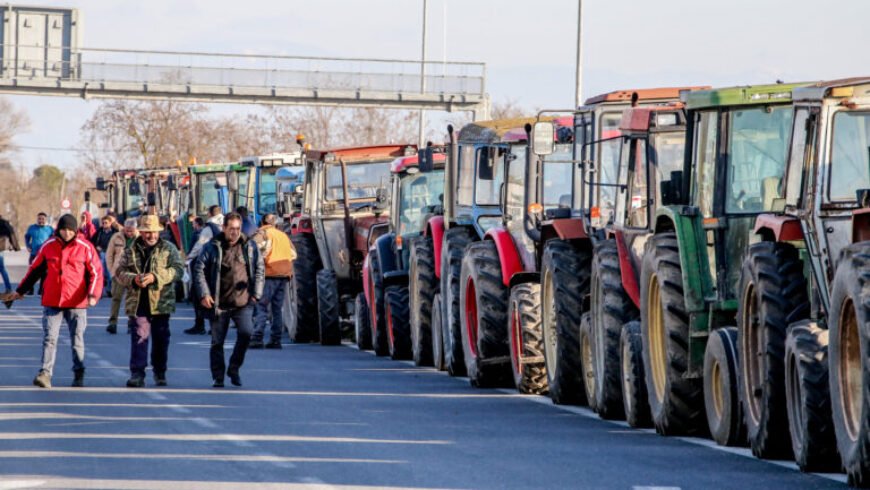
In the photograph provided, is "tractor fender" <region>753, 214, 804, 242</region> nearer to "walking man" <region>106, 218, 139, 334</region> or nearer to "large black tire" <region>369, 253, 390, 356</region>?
"large black tire" <region>369, 253, 390, 356</region>

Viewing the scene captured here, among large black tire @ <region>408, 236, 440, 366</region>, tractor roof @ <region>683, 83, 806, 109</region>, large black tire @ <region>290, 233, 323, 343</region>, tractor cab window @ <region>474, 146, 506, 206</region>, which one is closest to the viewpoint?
tractor roof @ <region>683, 83, 806, 109</region>

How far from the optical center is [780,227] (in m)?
13.8

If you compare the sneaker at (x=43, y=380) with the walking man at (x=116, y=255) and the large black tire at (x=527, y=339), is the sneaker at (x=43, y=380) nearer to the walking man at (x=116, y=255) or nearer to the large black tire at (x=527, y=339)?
the large black tire at (x=527, y=339)

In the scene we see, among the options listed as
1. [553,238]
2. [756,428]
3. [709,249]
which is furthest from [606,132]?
[756,428]

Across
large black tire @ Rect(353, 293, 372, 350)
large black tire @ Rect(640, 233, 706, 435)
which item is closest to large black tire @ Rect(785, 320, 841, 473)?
large black tire @ Rect(640, 233, 706, 435)

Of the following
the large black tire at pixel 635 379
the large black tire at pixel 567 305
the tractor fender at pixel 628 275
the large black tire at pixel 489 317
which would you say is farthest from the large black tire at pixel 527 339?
the large black tire at pixel 635 379

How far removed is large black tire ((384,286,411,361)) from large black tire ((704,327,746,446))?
11.5 meters

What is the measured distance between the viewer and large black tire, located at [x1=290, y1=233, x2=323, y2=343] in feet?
102

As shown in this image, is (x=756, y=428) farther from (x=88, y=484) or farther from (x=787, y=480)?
(x=88, y=484)

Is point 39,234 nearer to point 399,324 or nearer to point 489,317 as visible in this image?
point 399,324

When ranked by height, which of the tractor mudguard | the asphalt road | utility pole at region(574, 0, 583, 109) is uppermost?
utility pole at region(574, 0, 583, 109)

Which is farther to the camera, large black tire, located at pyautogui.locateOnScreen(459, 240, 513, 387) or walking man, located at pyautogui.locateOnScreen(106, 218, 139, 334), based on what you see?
walking man, located at pyautogui.locateOnScreen(106, 218, 139, 334)

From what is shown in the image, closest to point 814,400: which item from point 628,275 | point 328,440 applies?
point 328,440

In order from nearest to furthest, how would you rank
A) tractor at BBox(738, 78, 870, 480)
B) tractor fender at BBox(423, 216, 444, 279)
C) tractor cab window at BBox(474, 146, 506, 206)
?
tractor at BBox(738, 78, 870, 480) < tractor cab window at BBox(474, 146, 506, 206) < tractor fender at BBox(423, 216, 444, 279)
